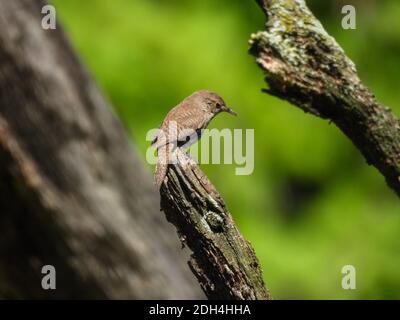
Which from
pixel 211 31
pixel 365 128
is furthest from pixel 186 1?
pixel 365 128

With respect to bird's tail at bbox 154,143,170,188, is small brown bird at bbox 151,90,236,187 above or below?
above

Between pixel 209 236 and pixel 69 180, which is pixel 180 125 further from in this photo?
pixel 69 180

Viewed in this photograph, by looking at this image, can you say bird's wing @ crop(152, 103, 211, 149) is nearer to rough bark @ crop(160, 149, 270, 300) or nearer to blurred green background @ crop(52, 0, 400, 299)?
rough bark @ crop(160, 149, 270, 300)

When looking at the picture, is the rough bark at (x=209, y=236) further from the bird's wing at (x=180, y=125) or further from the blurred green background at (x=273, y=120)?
the blurred green background at (x=273, y=120)

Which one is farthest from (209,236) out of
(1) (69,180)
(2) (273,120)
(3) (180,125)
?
(2) (273,120)

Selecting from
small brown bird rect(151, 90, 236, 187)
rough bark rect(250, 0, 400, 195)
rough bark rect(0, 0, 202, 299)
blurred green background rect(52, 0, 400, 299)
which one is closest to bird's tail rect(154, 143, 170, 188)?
small brown bird rect(151, 90, 236, 187)

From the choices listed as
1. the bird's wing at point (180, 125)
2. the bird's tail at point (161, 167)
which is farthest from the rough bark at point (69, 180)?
the bird's wing at point (180, 125)
